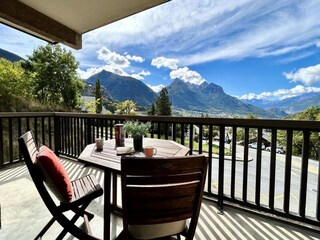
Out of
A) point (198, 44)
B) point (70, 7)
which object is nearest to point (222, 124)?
point (70, 7)

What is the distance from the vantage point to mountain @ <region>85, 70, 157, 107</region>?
95375 mm

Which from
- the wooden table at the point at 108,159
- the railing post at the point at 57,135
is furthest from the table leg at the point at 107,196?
the railing post at the point at 57,135

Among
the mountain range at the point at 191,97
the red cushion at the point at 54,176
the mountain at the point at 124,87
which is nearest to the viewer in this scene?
the red cushion at the point at 54,176

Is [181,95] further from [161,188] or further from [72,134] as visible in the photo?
[161,188]

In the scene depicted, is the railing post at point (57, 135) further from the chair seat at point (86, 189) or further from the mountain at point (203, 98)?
the mountain at point (203, 98)

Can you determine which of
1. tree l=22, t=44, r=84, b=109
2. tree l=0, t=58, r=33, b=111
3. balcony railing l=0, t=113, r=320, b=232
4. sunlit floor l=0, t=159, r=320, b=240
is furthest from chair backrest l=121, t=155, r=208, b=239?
tree l=22, t=44, r=84, b=109

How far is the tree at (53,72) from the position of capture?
19.2 metres

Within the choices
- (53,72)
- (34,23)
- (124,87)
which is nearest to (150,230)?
(34,23)

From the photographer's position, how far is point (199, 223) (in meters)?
2.07

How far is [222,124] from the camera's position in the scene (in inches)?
91.3

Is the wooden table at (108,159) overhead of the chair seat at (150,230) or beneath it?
overhead

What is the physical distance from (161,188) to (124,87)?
10635 cm

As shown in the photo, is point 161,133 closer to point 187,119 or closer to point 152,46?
point 187,119

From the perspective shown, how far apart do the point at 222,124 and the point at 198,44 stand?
79.6 meters
